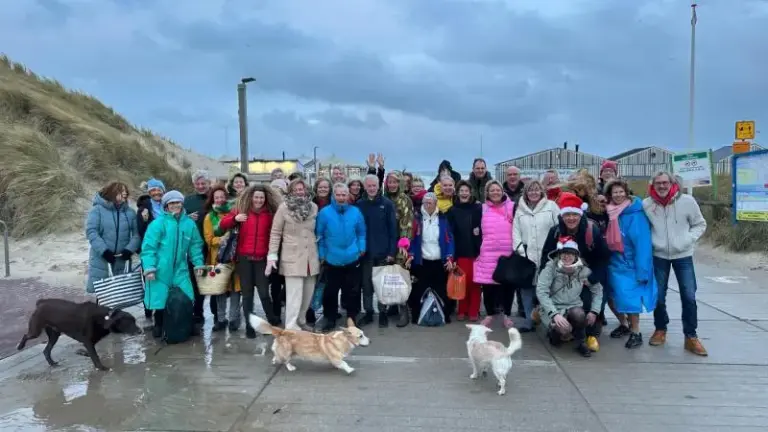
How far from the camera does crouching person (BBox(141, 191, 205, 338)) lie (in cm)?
582

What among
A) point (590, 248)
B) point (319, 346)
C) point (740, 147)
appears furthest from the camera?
point (740, 147)

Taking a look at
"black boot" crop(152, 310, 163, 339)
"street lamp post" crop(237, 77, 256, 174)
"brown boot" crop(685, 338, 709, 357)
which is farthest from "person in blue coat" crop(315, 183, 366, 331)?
"street lamp post" crop(237, 77, 256, 174)

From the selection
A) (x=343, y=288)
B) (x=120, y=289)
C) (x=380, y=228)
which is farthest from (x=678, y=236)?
(x=120, y=289)

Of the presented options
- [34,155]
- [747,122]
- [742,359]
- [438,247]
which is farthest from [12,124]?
[747,122]

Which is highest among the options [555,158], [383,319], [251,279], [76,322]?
Result: [555,158]

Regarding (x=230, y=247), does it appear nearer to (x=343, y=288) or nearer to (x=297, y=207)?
(x=297, y=207)

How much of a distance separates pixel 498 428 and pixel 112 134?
17461 millimetres

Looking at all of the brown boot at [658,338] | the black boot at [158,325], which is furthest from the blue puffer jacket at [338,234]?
the brown boot at [658,338]

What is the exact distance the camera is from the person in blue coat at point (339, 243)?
20.3 ft

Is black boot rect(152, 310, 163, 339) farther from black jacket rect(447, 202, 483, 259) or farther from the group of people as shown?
black jacket rect(447, 202, 483, 259)

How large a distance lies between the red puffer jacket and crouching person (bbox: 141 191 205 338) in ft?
1.34

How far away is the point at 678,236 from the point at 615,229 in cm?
58

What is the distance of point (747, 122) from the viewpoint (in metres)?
12.9

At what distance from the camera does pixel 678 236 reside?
18.1 feet
